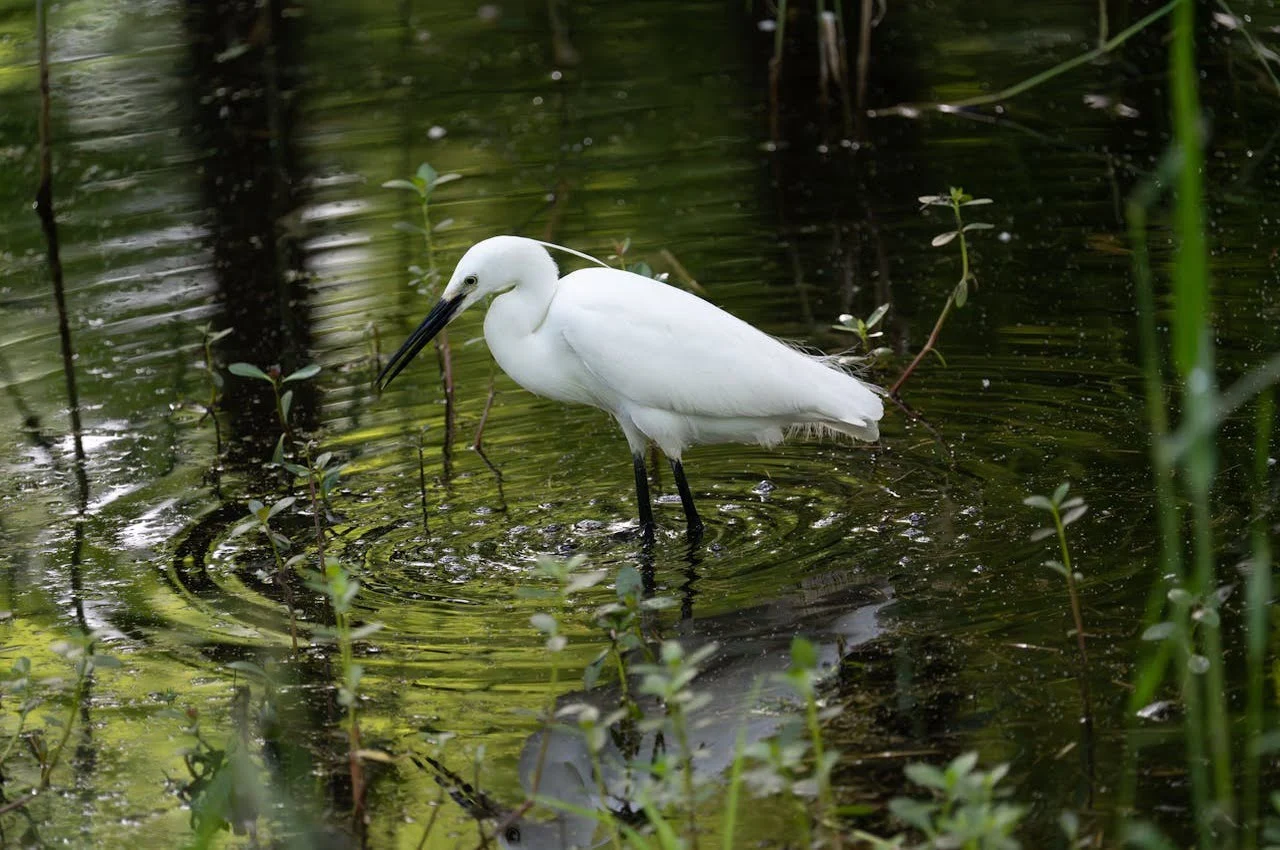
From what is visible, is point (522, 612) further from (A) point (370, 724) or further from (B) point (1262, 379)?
(B) point (1262, 379)

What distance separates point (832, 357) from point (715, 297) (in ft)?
4.77

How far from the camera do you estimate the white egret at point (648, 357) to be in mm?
4762

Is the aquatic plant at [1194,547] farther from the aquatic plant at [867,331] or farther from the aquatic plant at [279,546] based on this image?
the aquatic plant at [279,546]

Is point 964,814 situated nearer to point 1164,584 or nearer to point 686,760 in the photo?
point 686,760

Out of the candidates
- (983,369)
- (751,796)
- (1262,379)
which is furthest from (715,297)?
(1262,379)

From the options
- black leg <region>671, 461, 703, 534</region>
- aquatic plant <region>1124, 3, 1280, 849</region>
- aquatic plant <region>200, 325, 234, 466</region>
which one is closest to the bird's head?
black leg <region>671, 461, 703, 534</region>

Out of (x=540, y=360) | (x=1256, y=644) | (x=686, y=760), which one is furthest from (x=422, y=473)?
(x=1256, y=644)

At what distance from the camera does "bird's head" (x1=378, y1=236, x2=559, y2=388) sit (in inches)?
185

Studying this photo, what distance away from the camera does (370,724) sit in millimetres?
3736

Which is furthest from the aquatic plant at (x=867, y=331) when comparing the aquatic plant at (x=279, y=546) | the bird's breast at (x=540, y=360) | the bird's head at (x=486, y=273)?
the aquatic plant at (x=279, y=546)

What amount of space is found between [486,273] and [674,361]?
600mm

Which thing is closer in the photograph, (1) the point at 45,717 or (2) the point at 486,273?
(1) the point at 45,717

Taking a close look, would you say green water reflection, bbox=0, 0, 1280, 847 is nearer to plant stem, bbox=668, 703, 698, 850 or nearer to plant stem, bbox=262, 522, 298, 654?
plant stem, bbox=262, 522, 298, 654

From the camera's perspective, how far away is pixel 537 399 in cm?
619
